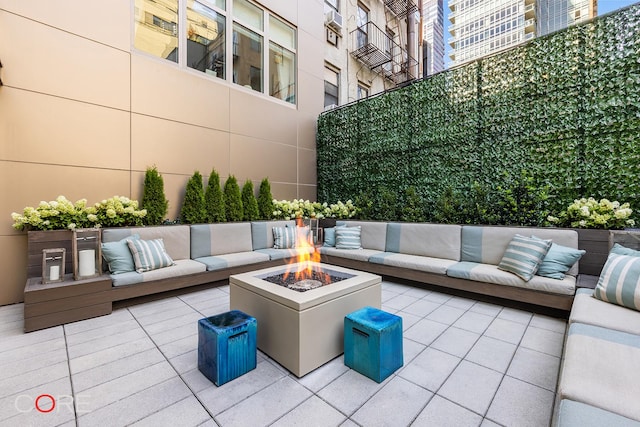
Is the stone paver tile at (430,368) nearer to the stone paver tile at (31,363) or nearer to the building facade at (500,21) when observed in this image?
the stone paver tile at (31,363)

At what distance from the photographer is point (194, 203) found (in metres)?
4.77

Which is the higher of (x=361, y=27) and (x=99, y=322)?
(x=361, y=27)

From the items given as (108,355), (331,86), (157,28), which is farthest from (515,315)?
(331,86)

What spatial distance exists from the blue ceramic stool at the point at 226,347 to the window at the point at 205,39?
485cm

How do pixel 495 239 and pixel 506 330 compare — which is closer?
pixel 506 330

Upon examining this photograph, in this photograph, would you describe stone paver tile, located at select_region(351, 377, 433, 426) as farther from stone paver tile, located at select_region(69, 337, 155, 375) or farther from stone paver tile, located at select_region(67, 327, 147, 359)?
stone paver tile, located at select_region(67, 327, 147, 359)

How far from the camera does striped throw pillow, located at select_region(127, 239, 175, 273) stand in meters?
3.38

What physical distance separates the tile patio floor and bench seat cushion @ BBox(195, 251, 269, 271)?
3.78ft

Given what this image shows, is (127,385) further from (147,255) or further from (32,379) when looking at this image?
(147,255)

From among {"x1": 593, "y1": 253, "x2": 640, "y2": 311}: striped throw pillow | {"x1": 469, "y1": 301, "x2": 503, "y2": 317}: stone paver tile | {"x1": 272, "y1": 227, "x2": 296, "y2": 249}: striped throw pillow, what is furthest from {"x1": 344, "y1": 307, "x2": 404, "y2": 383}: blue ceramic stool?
{"x1": 272, "y1": 227, "x2": 296, "y2": 249}: striped throw pillow

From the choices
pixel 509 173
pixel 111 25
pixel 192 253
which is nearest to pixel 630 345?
pixel 509 173

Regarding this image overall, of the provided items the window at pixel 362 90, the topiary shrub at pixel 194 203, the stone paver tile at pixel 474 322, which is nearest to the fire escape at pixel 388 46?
the window at pixel 362 90

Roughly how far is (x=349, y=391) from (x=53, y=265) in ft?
10.8

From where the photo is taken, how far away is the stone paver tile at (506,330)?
253 cm
